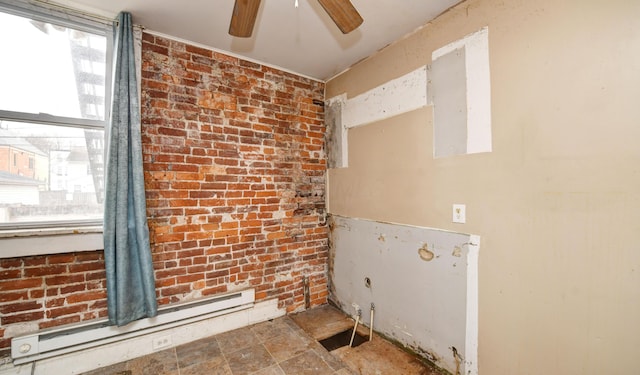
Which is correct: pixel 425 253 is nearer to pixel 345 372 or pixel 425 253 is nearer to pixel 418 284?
pixel 418 284

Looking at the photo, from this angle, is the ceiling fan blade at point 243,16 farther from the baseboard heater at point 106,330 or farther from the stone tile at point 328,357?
the stone tile at point 328,357

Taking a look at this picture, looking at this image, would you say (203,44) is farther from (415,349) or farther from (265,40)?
(415,349)

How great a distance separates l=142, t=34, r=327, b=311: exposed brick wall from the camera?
210 cm

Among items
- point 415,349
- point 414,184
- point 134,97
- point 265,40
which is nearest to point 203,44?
point 265,40

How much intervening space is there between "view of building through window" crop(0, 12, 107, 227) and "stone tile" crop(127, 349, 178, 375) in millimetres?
1116

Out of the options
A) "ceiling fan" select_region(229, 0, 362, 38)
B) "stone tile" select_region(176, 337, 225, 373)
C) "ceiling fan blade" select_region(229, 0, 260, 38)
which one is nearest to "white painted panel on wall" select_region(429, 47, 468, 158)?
"ceiling fan" select_region(229, 0, 362, 38)

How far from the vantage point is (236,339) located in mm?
2227

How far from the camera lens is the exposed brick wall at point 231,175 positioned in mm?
2100

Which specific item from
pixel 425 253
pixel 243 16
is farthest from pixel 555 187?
pixel 243 16

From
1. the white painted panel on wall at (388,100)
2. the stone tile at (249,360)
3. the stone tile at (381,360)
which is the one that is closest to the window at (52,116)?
the stone tile at (249,360)

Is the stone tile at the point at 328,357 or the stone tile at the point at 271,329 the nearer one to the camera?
the stone tile at the point at 328,357

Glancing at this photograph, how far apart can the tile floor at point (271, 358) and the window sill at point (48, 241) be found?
911 millimetres

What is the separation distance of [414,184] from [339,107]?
1236 millimetres

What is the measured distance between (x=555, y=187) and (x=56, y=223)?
10.1 feet
